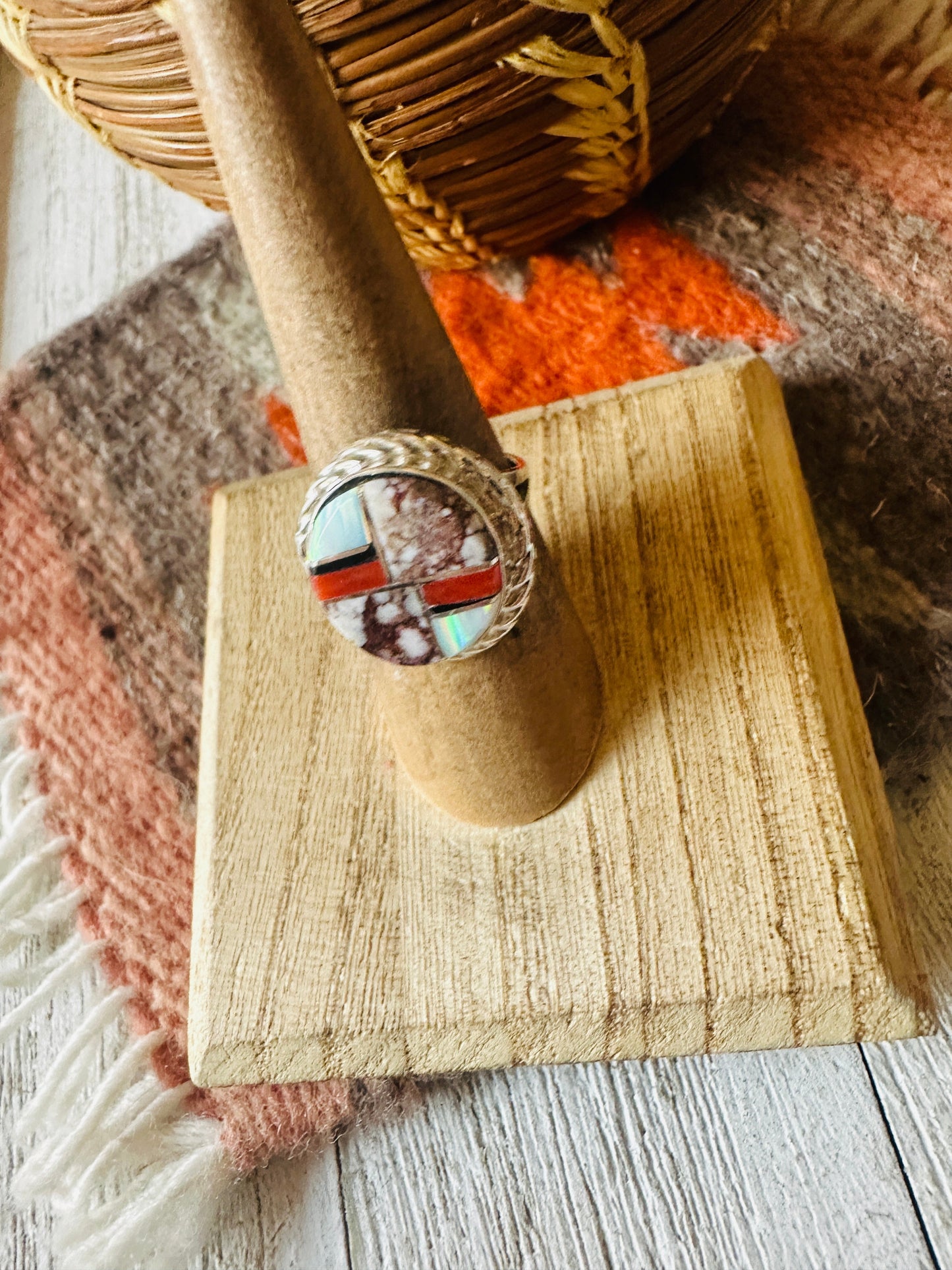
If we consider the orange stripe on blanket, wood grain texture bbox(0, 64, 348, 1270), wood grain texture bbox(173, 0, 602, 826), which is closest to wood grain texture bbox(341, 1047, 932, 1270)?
wood grain texture bbox(0, 64, 348, 1270)

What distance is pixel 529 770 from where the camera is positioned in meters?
0.38

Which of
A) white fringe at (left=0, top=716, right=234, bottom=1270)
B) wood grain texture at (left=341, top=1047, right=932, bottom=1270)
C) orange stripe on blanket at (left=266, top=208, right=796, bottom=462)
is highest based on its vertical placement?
orange stripe on blanket at (left=266, top=208, right=796, bottom=462)

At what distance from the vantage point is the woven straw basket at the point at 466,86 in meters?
0.39

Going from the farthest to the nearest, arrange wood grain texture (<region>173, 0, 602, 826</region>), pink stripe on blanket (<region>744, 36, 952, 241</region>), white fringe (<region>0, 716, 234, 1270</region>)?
pink stripe on blanket (<region>744, 36, 952, 241</region>)
white fringe (<region>0, 716, 234, 1270</region>)
wood grain texture (<region>173, 0, 602, 826</region>)

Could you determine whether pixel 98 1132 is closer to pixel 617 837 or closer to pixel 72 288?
pixel 617 837

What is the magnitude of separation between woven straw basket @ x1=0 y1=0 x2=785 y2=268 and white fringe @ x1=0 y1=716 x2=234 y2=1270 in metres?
0.36

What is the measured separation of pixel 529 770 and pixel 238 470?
34cm

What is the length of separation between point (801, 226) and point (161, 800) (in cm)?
45

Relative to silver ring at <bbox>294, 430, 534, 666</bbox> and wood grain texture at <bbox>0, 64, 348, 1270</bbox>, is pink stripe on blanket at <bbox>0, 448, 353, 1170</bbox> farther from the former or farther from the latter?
silver ring at <bbox>294, 430, 534, 666</bbox>

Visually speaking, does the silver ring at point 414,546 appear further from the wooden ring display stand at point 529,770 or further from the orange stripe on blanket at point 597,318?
the orange stripe on blanket at point 597,318

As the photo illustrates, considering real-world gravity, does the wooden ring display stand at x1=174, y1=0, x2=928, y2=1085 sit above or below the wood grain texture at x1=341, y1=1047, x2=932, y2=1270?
above

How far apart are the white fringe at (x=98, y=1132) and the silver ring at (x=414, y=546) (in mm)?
269

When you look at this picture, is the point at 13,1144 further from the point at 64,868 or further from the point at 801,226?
the point at 801,226

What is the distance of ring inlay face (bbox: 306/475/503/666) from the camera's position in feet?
1.04
